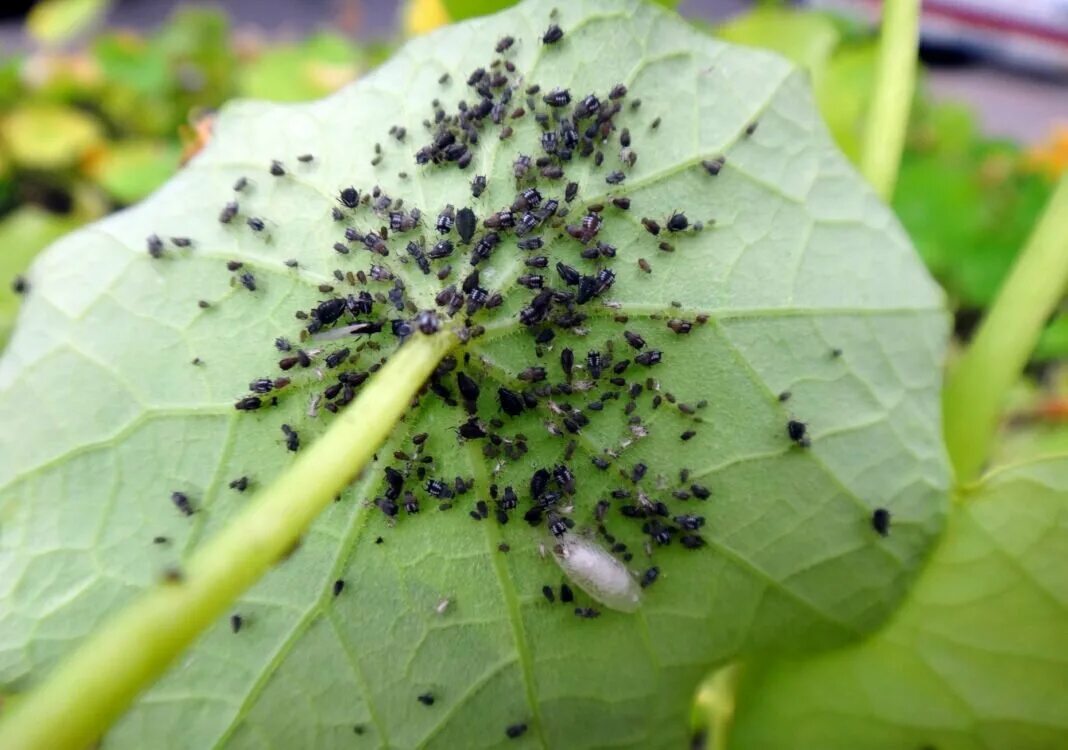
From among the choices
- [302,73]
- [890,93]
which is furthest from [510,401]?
[302,73]

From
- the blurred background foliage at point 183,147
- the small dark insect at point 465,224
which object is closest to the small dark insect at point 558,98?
the small dark insect at point 465,224

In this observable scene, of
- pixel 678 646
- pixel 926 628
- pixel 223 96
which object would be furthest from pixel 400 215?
pixel 223 96

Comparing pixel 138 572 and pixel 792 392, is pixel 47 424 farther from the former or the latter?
pixel 792 392

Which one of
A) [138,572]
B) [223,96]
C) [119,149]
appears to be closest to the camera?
[138,572]

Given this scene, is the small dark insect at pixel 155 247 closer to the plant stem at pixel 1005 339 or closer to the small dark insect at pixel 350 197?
the small dark insect at pixel 350 197

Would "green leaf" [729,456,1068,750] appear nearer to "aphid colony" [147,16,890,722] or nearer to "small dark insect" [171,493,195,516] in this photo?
"aphid colony" [147,16,890,722]

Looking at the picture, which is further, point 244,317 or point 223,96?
point 223,96

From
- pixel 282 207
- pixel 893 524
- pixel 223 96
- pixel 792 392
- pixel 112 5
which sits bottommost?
pixel 893 524
